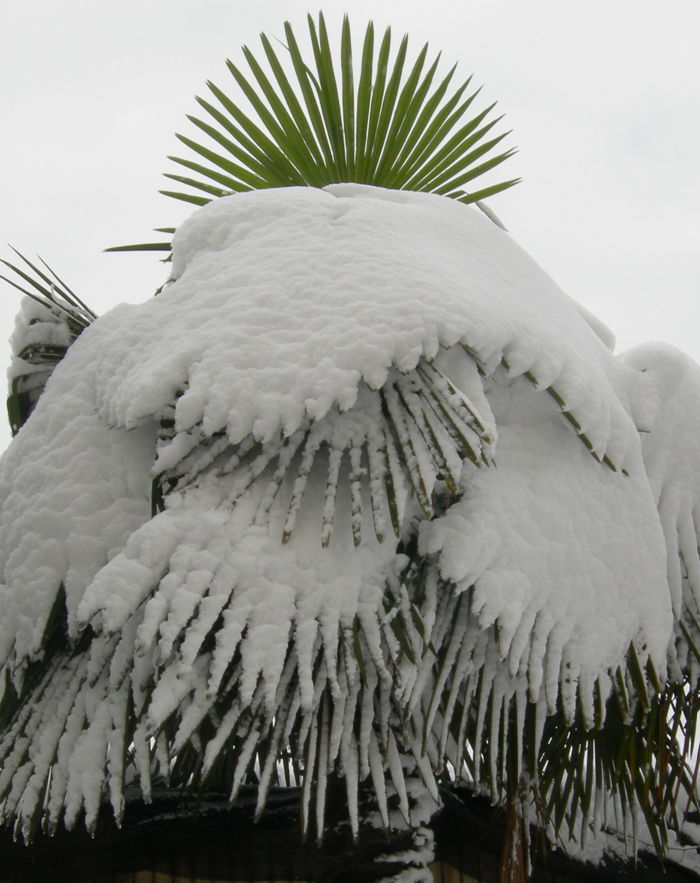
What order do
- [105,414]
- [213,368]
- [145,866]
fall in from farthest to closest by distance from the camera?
1. [145,866]
2. [105,414]
3. [213,368]

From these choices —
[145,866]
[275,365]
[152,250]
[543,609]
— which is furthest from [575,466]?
[152,250]

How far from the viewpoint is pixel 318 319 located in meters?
1.32

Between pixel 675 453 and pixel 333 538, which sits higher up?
pixel 675 453

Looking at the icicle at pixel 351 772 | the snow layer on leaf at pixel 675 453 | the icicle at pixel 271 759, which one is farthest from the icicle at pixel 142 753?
the snow layer on leaf at pixel 675 453

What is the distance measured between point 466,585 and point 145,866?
0.89 m

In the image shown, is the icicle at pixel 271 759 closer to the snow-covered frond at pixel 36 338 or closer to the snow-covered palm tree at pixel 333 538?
the snow-covered palm tree at pixel 333 538

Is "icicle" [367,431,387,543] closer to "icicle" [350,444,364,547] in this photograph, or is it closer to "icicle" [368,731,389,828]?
"icicle" [350,444,364,547]

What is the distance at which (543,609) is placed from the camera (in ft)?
4.34

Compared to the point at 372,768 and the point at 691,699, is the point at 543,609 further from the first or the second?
the point at 691,699

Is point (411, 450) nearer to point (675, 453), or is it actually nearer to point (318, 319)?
point (318, 319)

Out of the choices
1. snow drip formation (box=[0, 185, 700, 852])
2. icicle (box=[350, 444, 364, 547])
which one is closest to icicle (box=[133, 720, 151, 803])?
snow drip formation (box=[0, 185, 700, 852])

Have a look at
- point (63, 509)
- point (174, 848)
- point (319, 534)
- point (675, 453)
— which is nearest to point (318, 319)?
point (319, 534)

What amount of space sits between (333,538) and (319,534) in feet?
0.07

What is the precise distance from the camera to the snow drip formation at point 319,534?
1211 millimetres
